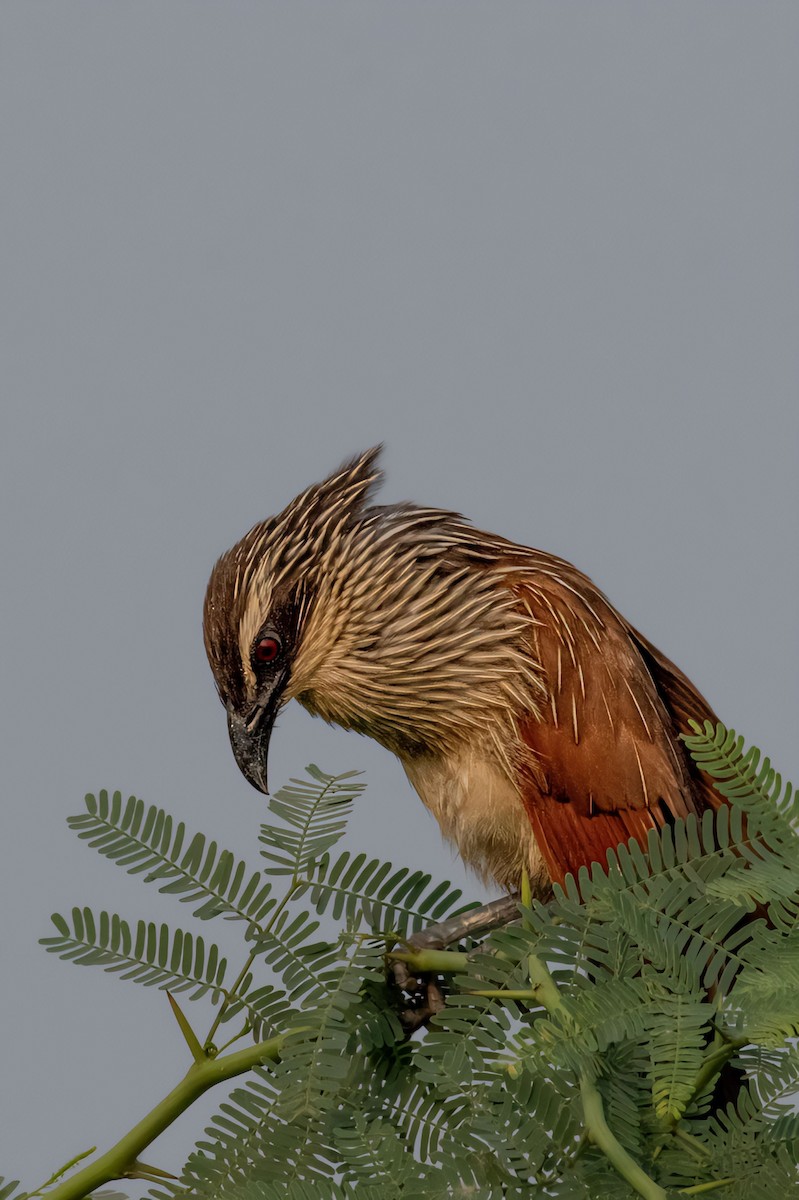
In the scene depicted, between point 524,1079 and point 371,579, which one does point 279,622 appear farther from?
point 524,1079

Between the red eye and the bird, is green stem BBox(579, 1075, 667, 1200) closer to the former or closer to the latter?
the bird

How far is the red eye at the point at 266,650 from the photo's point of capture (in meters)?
3.11

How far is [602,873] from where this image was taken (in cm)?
173

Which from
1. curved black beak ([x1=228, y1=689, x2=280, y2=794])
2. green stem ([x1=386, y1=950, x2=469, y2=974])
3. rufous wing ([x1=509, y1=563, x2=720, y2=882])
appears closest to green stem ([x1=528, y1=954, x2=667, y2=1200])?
green stem ([x1=386, y1=950, x2=469, y2=974])

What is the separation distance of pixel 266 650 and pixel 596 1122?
5.81 feet

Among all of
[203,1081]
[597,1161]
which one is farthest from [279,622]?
[597,1161]

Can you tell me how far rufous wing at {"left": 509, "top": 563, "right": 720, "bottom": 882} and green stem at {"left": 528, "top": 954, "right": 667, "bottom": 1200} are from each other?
1284mm

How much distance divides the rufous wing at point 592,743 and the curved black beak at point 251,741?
1.90 ft

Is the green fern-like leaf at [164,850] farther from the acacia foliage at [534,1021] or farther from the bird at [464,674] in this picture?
the bird at [464,674]

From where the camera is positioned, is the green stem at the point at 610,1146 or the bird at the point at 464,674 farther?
the bird at the point at 464,674

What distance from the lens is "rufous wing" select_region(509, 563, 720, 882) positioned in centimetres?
299

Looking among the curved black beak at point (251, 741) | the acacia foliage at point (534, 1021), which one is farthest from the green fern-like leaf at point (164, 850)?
the curved black beak at point (251, 741)

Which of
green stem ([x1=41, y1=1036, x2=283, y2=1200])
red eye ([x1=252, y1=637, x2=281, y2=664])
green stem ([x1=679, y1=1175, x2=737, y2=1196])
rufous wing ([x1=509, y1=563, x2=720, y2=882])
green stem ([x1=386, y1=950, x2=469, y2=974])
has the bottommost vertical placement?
green stem ([x1=679, y1=1175, x2=737, y2=1196])

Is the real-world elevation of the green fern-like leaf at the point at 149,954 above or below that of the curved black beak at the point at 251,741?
below
